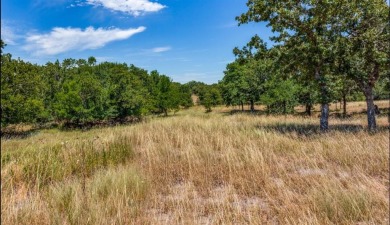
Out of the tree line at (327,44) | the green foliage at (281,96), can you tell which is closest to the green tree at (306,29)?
the tree line at (327,44)

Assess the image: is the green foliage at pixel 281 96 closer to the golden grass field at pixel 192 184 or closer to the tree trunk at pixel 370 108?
the tree trunk at pixel 370 108

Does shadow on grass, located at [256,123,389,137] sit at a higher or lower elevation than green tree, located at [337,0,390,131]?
lower

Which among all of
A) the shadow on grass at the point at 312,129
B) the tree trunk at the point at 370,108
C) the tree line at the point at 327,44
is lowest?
the shadow on grass at the point at 312,129

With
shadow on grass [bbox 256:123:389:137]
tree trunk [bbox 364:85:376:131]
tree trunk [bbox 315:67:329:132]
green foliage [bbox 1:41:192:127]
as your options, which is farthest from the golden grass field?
green foliage [bbox 1:41:192:127]

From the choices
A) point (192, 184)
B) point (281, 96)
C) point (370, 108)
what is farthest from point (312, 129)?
point (281, 96)

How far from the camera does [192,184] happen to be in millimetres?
5445

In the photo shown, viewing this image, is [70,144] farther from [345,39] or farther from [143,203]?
[345,39]

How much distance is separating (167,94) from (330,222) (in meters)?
44.5

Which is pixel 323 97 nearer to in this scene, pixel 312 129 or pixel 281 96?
pixel 312 129

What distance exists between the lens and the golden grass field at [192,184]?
12.7 ft

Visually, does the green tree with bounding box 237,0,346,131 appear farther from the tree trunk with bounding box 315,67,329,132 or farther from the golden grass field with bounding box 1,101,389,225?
the golden grass field with bounding box 1,101,389,225

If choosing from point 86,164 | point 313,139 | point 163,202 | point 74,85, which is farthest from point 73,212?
point 74,85

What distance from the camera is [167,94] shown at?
156 ft

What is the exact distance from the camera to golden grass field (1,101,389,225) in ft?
12.7
